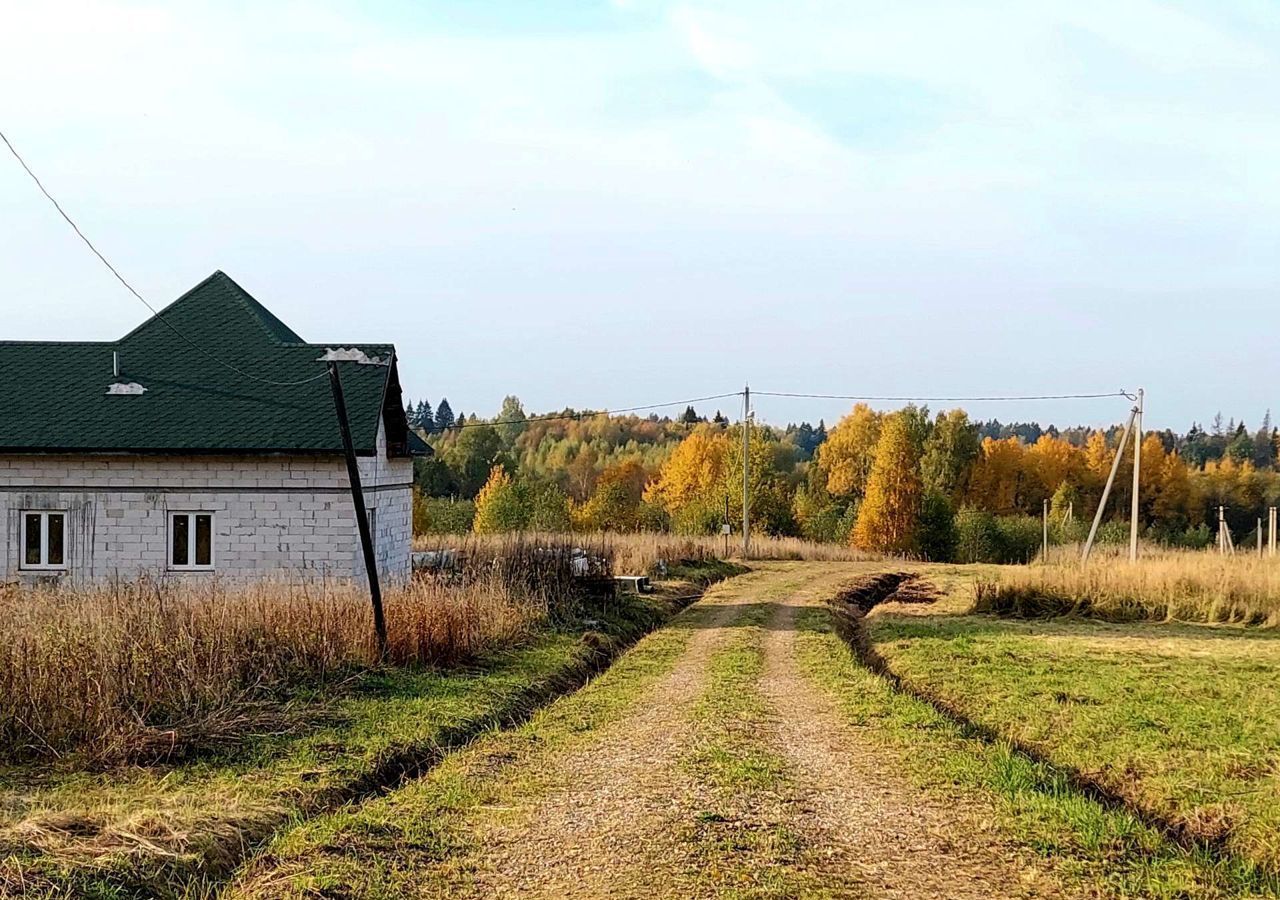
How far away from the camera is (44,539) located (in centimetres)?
1819

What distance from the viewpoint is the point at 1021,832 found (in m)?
7.00

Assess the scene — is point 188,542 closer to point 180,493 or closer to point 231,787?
point 180,493

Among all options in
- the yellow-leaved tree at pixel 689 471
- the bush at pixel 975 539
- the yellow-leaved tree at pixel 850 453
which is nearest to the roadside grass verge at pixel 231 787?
the bush at pixel 975 539

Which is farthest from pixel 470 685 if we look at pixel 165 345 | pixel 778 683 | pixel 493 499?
pixel 493 499

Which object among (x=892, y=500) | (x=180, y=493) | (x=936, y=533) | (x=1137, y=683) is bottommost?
(x=936, y=533)

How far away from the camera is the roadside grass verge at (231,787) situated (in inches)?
238

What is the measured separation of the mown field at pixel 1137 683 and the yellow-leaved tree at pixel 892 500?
34233 millimetres

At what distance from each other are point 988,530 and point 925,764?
173ft

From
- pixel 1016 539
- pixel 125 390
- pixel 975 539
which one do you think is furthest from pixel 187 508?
pixel 1016 539

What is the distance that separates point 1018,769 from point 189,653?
6981 millimetres

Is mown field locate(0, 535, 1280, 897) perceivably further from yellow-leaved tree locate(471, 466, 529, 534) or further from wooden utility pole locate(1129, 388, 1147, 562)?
yellow-leaved tree locate(471, 466, 529, 534)

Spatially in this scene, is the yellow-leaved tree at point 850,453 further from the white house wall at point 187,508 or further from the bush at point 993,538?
the white house wall at point 187,508

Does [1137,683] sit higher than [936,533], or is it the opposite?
[1137,683]

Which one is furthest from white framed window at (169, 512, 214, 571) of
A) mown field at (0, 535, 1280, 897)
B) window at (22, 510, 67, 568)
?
mown field at (0, 535, 1280, 897)
